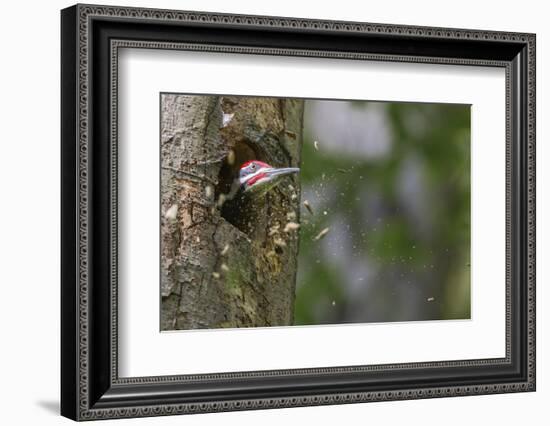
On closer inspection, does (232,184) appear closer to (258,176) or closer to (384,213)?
(258,176)

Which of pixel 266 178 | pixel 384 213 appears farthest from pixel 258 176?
pixel 384 213

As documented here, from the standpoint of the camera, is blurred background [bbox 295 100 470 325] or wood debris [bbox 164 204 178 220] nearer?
wood debris [bbox 164 204 178 220]

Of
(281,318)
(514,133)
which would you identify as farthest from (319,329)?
(514,133)

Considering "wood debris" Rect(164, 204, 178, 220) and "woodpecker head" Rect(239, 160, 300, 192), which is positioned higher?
"woodpecker head" Rect(239, 160, 300, 192)

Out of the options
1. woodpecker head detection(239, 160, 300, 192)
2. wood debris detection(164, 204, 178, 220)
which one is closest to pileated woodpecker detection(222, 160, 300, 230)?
woodpecker head detection(239, 160, 300, 192)

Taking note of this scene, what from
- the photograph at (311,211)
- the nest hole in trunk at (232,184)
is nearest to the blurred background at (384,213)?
the photograph at (311,211)


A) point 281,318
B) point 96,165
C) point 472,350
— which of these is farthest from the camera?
point 472,350

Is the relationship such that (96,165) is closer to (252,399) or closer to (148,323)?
(148,323)

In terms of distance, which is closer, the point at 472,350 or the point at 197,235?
the point at 197,235

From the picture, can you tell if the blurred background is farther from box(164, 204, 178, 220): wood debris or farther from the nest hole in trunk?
box(164, 204, 178, 220): wood debris
